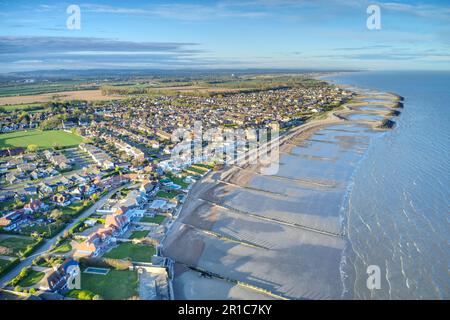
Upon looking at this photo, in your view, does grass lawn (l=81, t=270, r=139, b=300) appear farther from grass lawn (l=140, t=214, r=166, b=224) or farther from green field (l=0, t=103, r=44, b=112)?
green field (l=0, t=103, r=44, b=112)

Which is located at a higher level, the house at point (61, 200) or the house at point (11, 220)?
the house at point (61, 200)

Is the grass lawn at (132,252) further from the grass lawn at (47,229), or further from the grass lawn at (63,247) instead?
the grass lawn at (47,229)

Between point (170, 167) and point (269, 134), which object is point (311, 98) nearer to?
point (269, 134)

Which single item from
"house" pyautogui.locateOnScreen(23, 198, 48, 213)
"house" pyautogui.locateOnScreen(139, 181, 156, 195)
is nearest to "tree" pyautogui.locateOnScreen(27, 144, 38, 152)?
"house" pyautogui.locateOnScreen(23, 198, 48, 213)

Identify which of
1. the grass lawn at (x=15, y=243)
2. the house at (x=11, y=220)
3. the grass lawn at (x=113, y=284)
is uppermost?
the house at (x=11, y=220)

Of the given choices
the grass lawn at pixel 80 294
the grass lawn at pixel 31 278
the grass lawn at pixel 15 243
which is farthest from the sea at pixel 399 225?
the grass lawn at pixel 15 243

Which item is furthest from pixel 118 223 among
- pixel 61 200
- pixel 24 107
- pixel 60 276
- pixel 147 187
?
pixel 24 107

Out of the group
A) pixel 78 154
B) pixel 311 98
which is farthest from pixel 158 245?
pixel 311 98

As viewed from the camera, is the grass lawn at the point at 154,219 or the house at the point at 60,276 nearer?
the house at the point at 60,276
